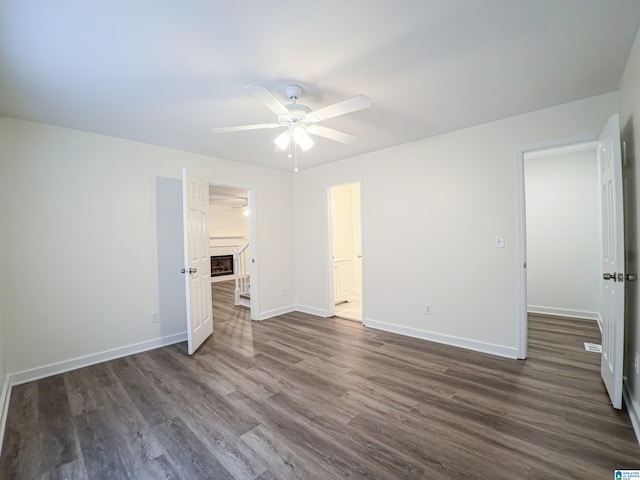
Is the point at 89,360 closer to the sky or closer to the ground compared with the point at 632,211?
closer to the ground

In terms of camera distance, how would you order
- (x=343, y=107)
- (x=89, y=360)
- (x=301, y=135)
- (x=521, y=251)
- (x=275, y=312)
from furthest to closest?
(x=275, y=312), (x=89, y=360), (x=521, y=251), (x=301, y=135), (x=343, y=107)

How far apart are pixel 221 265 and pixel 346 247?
461cm

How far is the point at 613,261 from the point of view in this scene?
2.12 meters

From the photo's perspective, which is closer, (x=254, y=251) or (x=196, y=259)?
Result: (x=196, y=259)

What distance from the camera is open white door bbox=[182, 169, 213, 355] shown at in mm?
3260

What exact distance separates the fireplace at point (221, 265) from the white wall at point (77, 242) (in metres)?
5.32

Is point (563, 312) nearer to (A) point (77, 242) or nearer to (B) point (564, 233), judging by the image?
(B) point (564, 233)

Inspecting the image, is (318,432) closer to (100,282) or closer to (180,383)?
(180,383)

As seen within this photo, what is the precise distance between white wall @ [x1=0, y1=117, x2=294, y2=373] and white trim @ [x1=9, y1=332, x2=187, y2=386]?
4 centimetres

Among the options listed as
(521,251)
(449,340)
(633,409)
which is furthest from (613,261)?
(449,340)

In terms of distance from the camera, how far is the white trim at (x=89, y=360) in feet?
8.87

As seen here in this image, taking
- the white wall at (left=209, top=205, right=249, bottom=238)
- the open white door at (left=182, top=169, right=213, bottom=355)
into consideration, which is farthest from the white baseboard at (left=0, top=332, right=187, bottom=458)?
the white wall at (left=209, top=205, right=249, bottom=238)

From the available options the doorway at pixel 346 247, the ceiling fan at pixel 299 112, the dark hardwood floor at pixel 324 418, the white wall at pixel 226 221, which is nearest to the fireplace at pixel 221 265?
the white wall at pixel 226 221

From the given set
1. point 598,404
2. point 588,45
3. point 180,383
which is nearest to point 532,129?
point 588,45
